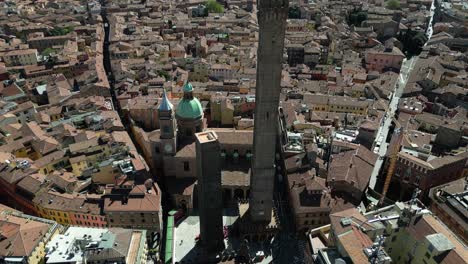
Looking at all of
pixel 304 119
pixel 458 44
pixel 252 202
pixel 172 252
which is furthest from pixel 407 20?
pixel 172 252

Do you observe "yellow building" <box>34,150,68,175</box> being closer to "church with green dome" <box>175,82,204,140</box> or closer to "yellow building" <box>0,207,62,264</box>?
"yellow building" <box>0,207,62,264</box>

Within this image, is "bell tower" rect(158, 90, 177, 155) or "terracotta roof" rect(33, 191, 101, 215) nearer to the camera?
"terracotta roof" rect(33, 191, 101, 215)

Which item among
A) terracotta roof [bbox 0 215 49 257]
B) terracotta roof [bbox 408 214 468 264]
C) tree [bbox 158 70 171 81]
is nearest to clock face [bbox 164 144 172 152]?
terracotta roof [bbox 0 215 49 257]

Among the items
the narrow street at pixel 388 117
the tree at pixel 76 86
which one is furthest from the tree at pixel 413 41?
the tree at pixel 76 86

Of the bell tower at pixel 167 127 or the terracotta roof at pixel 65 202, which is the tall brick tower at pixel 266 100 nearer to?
the bell tower at pixel 167 127

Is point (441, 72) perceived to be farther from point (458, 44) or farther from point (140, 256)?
point (140, 256)

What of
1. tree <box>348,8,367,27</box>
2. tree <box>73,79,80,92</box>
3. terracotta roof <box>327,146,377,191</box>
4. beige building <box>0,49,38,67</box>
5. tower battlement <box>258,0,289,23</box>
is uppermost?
tower battlement <box>258,0,289,23</box>

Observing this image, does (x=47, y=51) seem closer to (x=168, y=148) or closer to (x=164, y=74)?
(x=164, y=74)
